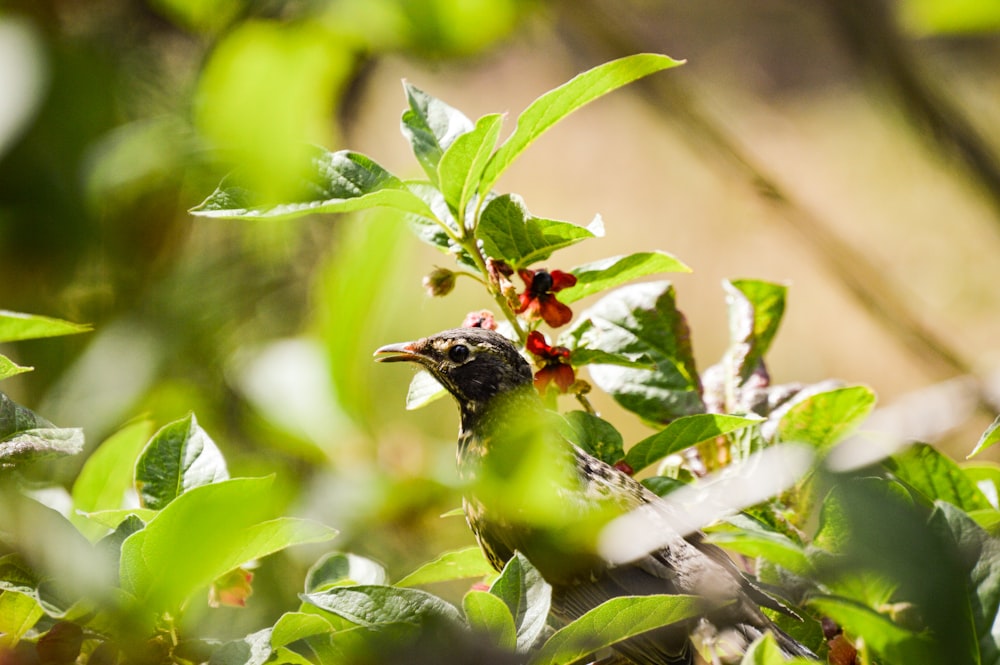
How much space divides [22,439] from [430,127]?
1.82 feet

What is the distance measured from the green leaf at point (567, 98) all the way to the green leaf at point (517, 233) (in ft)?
0.15

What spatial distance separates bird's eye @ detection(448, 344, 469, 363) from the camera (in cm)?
144

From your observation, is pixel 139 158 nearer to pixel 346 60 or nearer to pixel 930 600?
pixel 346 60

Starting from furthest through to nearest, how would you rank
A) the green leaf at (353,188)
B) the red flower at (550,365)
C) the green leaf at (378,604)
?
the red flower at (550,365) < the green leaf at (353,188) < the green leaf at (378,604)

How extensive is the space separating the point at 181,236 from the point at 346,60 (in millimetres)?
257


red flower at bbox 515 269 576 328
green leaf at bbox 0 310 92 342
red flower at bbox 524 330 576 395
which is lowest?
red flower at bbox 524 330 576 395

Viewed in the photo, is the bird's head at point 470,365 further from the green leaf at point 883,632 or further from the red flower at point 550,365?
the green leaf at point 883,632

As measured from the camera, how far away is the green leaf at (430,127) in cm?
104

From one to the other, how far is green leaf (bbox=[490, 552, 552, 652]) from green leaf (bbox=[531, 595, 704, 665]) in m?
0.03

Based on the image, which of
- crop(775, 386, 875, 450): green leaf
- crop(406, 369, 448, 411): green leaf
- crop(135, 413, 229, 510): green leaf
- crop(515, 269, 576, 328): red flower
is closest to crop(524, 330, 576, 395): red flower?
crop(515, 269, 576, 328): red flower

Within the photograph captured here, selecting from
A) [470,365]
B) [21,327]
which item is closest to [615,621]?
[21,327]

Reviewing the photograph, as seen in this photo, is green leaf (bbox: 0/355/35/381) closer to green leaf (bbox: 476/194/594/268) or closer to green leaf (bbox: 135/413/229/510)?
green leaf (bbox: 135/413/229/510)

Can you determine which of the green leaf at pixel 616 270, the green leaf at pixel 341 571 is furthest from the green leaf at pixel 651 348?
the green leaf at pixel 341 571

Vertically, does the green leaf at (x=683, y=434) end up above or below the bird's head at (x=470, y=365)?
above
